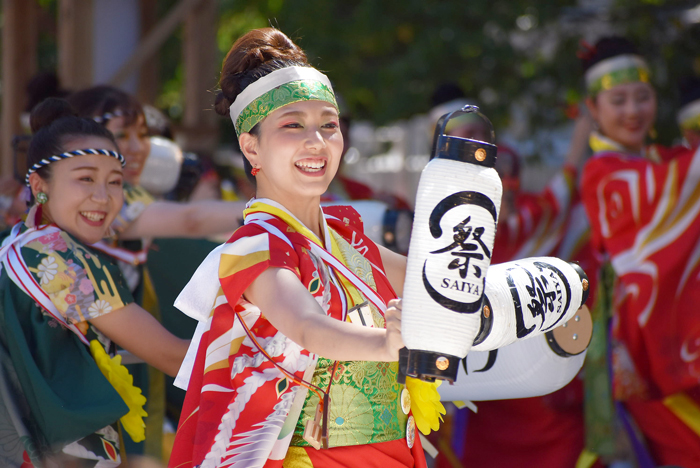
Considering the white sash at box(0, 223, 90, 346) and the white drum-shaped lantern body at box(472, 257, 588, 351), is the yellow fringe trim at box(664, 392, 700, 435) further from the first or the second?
the white sash at box(0, 223, 90, 346)

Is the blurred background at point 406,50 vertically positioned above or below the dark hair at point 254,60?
above

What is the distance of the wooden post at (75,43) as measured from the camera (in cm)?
→ 471

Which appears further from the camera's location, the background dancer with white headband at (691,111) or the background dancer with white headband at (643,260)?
the background dancer with white headband at (691,111)

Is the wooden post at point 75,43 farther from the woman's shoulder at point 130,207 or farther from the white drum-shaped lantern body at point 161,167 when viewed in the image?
the woman's shoulder at point 130,207

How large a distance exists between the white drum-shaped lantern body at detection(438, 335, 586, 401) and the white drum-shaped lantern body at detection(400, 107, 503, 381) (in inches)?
24.0

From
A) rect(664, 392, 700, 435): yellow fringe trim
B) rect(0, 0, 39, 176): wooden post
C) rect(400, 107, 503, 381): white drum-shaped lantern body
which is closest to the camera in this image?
rect(400, 107, 503, 381): white drum-shaped lantern body

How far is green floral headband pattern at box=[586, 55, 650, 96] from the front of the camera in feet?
11.3

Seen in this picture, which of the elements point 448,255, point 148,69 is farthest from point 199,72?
point 448,255

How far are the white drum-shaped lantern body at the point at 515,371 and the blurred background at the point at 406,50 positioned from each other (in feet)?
9.62

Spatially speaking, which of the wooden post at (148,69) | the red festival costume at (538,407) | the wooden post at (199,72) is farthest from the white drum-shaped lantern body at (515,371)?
the wooden post at (148,69)

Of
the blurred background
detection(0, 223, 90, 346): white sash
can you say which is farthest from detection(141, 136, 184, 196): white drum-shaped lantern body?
the blurred background

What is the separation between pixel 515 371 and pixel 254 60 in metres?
0.96

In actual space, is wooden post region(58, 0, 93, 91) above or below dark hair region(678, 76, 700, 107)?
above

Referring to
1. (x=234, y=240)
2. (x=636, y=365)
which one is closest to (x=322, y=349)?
(x=234, y=240)
